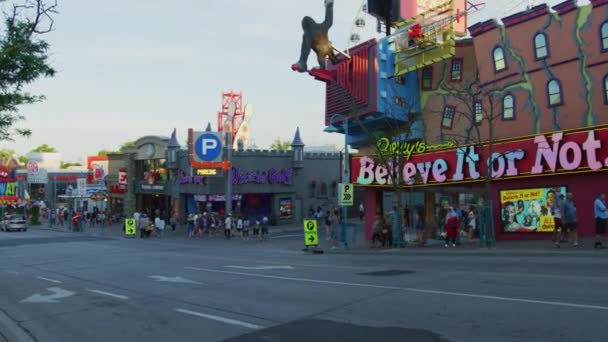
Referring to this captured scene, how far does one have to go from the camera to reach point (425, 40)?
27625 mm

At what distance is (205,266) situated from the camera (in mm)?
18703

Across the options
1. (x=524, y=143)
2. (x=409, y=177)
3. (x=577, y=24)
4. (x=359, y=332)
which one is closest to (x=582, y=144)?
(x=524, y=143)

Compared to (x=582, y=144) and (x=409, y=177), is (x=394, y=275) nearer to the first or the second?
(x=582, y=144)

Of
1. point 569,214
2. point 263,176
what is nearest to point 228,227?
point 263,176

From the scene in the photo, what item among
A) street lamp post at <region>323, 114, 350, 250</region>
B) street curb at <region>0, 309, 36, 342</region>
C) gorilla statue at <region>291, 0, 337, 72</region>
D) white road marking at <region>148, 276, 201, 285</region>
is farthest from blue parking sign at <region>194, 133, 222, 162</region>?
street curb at <region>0, 309, 36, 342</region>

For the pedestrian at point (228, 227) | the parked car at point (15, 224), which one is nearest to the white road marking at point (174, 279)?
the pedestrian at point (228, 227)

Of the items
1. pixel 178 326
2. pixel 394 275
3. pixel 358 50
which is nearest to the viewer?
pixel 178 326

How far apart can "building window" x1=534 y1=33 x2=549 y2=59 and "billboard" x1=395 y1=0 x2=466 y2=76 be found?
4.28 m

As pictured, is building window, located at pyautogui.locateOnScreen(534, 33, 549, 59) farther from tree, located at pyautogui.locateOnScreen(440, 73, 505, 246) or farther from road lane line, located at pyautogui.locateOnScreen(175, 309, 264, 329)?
road lane line, located at pyautogui.locateOnScreen(175, 309, 264, 329)

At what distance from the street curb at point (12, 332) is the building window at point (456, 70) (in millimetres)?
23222

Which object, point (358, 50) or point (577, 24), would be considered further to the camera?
point (358, 50)

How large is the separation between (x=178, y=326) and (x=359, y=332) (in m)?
3.12

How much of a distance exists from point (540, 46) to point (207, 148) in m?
26.0

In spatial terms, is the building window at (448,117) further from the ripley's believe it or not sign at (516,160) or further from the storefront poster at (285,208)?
the storefront poster at (285,208)
